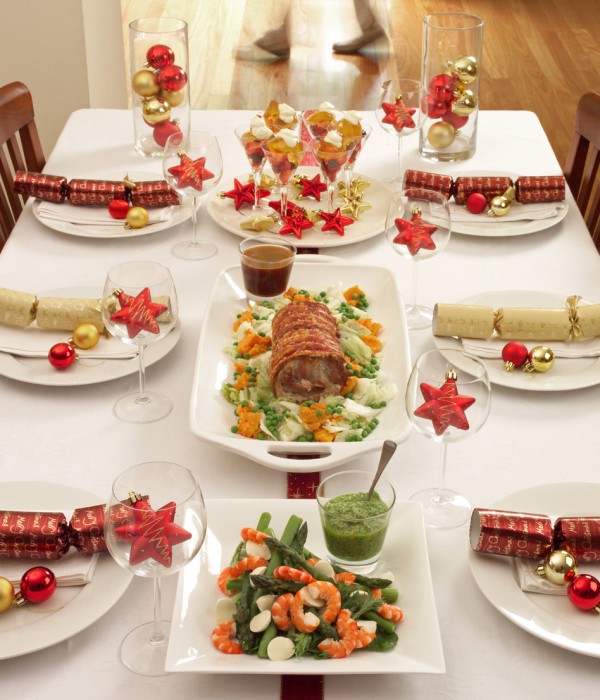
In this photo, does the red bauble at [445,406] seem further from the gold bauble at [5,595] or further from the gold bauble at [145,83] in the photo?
the gold bauble at [145,83]

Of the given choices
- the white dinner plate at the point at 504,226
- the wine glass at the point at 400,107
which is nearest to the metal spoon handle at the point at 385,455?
the white dinner plate at the point at 504,226

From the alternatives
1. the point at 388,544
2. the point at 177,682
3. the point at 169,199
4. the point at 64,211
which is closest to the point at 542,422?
the point at 388,544

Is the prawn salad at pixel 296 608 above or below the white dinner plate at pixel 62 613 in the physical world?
above

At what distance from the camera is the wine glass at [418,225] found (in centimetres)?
173

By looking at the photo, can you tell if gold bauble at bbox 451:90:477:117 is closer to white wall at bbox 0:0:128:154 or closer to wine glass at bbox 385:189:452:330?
wine glass at bbox 385:189:452:330

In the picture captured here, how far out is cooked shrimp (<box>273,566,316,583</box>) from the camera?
1074 millimetres

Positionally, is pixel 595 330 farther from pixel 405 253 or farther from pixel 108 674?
pixel 108 674

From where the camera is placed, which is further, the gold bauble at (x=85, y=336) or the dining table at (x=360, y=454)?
the gold bauble at (x=85, y=336)

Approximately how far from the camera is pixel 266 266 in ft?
5.58

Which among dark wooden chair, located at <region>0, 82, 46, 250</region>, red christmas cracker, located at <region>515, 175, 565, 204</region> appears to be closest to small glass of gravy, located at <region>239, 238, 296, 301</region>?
red christmas cracker, located at <region>515, 175, 565, 204</region>

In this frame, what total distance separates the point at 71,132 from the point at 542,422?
1.57m

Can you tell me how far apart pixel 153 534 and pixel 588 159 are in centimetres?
172

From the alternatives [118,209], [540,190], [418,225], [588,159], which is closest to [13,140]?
[118,209]

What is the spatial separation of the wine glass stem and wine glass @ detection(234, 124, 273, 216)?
1136mm
